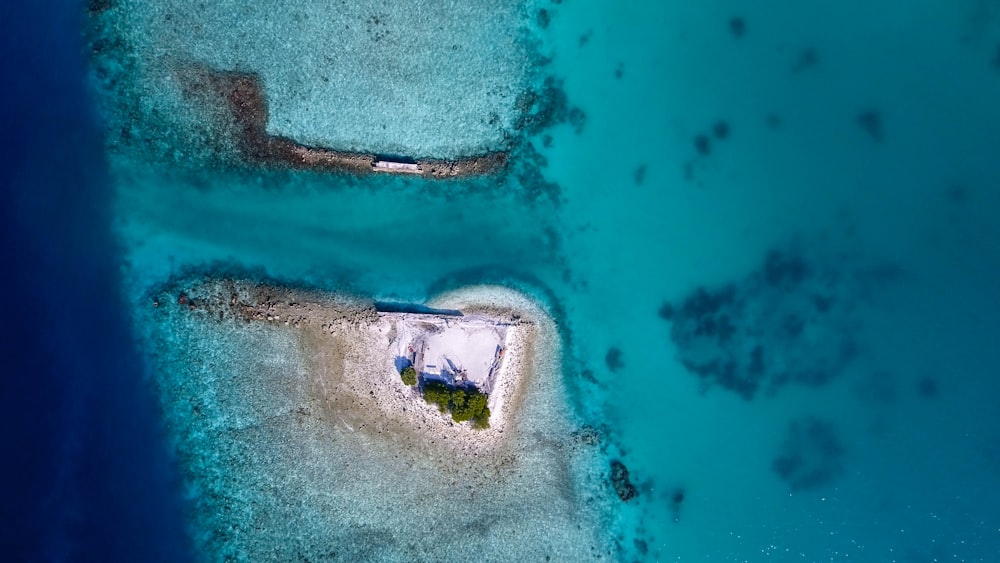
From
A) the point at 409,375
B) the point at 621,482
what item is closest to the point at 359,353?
the point at 409,375

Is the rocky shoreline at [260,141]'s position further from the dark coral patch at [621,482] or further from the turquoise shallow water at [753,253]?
the dark coral patch at [621,482]

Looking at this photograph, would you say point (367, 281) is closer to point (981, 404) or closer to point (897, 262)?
point (897, 262)

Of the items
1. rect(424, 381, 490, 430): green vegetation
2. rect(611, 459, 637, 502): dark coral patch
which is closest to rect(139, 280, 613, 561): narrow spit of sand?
rect(424, 381, 490, 430): green vegetation

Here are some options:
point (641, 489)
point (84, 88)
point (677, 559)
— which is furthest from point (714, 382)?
point (84, 88)

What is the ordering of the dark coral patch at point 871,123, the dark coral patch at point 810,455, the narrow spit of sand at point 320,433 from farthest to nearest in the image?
the dark coral patch at point 810,455, the dark coral patch at point 871,123, the narrow spit of sand at point 320,433

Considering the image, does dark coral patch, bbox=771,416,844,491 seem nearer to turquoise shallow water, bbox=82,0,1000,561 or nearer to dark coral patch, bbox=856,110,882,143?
turquoise shallow water, bbox=82,0,1000,561

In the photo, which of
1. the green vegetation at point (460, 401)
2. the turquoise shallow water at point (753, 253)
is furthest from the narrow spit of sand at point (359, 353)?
the turquoise shallow water at point (753, 253)

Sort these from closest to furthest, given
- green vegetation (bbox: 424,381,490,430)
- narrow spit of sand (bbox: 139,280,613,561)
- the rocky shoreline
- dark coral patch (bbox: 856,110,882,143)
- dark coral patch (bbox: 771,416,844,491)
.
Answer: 1. green vegetation (bbox: 424,381,490,430)
2. the rocky shoreline
3. narrow spit of sand (bbox: 139,280,613,561)
4. dark coral patch (bbox: 856,110,882,143)
5. dark coral patch (bbox: 771,416,844,491)
